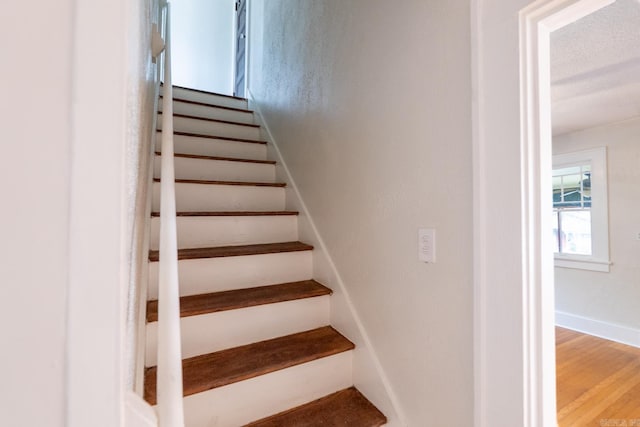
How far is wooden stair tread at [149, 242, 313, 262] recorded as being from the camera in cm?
142

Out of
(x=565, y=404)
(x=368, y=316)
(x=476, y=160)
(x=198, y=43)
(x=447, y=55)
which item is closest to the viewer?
(x=476, y=160)

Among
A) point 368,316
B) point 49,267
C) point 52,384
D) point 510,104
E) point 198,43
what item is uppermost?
point 198,43

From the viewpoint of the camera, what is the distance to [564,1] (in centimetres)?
70

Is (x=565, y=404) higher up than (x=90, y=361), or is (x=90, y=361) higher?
(x=90, y=361)

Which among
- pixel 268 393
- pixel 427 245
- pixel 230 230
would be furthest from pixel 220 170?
pixel 427 245

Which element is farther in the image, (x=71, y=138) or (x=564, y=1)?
(x=564, y=1)

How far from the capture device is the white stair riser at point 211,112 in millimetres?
2646

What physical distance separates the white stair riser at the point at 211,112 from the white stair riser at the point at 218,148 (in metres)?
0.57

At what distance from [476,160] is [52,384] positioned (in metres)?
0.99

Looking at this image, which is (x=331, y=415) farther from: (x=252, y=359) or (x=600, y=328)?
(x=600, y=328)

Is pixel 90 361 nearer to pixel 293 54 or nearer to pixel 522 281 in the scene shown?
pixel 522 281

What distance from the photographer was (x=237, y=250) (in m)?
1.60

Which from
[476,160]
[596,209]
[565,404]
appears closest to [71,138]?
[476,160]

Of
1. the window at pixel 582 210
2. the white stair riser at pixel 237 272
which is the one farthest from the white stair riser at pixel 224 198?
the window at pixel 582 210
